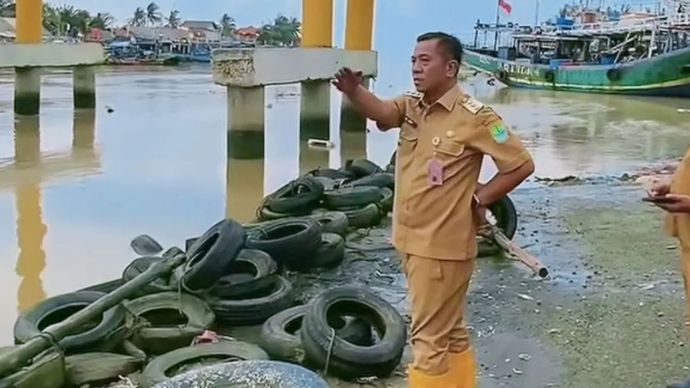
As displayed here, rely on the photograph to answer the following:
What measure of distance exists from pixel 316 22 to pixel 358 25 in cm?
332

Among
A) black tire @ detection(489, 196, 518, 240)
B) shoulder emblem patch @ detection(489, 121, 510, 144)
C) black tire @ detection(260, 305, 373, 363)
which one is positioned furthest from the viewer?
black tire @ detection(489, 196, 518, 240)

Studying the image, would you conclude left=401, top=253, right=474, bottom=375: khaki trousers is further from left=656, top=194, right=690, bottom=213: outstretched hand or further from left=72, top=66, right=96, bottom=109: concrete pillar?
left=72, top=66, right=96, bottom=109: concrete pillar

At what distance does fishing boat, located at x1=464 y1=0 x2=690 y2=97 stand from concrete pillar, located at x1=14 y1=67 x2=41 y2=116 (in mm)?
23146

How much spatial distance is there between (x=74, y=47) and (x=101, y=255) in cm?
1769

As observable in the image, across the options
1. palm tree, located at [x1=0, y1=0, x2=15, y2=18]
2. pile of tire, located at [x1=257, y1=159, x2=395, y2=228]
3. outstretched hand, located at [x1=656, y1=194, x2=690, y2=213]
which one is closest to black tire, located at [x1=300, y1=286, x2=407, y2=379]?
outstretched hand, located at [x1=656, y1=194, x2=690, y2=213]

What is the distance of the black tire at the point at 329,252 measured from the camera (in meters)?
7.23

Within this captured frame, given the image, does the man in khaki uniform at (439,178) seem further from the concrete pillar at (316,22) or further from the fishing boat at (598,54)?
the fishing boat at (598,54)

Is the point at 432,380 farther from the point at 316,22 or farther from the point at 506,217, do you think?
the point at 316,22

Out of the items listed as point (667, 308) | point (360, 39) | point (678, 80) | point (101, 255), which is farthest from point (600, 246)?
point (678, 80)

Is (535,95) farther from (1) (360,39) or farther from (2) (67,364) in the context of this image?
(2) (67,364)

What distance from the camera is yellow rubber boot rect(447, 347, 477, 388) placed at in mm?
3572

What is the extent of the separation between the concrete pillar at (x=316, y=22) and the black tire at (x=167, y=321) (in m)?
12.4

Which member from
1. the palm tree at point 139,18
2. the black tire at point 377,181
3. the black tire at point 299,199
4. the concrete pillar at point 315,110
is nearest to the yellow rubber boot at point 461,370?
the black tire at point 299,199

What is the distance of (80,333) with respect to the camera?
5125 millimetres
